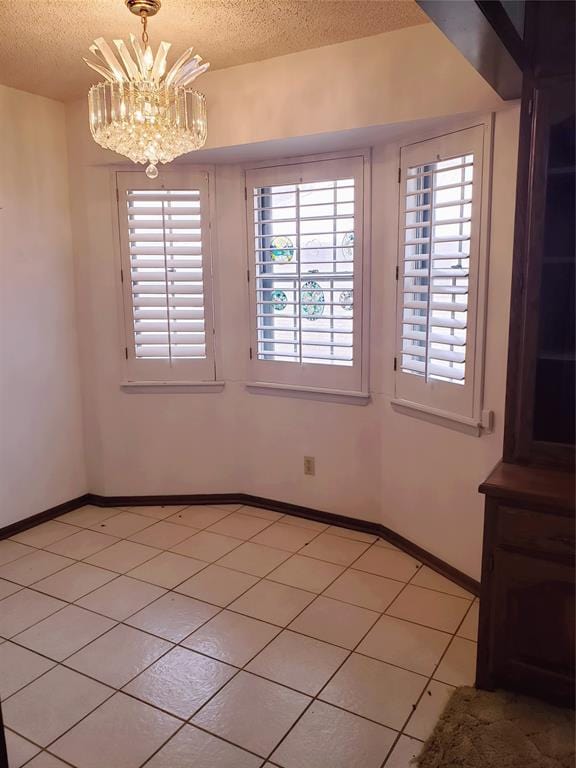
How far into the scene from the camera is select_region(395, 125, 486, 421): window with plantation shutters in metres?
2.72

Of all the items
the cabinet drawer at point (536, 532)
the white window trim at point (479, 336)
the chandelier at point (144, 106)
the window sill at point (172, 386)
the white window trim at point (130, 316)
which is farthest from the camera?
the window sill at point (172, 386)

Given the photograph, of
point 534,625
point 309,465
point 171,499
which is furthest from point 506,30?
point 171,499

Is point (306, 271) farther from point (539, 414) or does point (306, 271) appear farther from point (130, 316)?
point (539, 414)

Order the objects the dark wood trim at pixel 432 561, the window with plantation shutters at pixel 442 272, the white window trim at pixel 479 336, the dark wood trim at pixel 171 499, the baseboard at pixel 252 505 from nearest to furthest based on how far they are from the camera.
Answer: the white window trim at pixel 479 336 → the window with plantation shutters at pixel 442 272 → the dark wood trim at pixel 432 561 → the baseboard at pixel 252 505 → the dark wood trim at pixel 171 499

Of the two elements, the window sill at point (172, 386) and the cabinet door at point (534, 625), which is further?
the window sill at point (172, 386)

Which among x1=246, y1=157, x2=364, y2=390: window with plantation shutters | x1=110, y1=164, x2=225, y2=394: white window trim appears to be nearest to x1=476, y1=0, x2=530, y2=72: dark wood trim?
x1=246, y1=157, x2=364, y2=390: window with plantation shutters

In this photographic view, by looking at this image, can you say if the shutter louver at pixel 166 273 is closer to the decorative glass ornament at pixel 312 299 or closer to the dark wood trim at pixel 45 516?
the decorative glass ornament at pixel 312 299

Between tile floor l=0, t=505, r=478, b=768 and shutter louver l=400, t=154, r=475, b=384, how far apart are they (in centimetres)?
113

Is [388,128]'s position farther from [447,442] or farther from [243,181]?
[447,442]

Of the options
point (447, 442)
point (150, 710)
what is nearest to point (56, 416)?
point (150, 710)

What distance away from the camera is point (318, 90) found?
9.91ft

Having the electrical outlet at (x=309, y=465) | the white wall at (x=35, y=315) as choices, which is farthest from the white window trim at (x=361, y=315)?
the white wall at (x=35, y=315)

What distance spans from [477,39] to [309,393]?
2.18 m

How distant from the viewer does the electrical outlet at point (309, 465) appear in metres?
3.76
